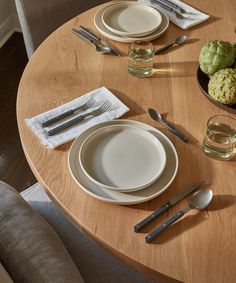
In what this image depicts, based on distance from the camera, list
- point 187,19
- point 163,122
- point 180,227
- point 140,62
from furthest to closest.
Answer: point 187,19
point 140,62
point 163,122
point 180,227

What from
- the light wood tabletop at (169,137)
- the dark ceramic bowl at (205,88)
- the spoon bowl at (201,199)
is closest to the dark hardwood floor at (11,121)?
the light wood tabletop at (169,137)

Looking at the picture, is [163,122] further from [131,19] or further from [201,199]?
[131,19]

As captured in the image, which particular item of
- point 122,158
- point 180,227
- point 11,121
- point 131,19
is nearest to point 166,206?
point 180,227

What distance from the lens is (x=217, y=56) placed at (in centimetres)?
100

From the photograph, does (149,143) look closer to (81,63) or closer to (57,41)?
(81,63)

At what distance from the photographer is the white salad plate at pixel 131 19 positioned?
1250 millimetres

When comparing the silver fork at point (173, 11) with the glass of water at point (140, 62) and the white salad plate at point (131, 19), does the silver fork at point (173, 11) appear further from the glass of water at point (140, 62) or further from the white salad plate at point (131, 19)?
the glass of water at point (140, 62)

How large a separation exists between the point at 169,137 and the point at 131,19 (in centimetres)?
54

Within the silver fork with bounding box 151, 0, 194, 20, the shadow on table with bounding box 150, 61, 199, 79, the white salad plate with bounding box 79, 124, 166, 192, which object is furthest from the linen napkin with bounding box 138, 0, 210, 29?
the white salad plate with bounding box 79, 124, 166, 192

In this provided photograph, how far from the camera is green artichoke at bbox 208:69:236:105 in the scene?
950mm

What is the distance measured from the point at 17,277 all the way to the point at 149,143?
409 millimetres

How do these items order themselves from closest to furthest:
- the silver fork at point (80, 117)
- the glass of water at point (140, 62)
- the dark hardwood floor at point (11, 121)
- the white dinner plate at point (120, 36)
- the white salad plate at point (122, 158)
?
the white salad plate at point (122, 158) < the silver fork at point (80, 117) < the glass of water at point (140, 62) < the white dinner plate at point (120, 36) < the dark hardwood floor at point (11, 121)

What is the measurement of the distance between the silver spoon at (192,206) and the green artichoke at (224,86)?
10.8 inches

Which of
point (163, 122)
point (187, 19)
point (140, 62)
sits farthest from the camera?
point (187, 19)
